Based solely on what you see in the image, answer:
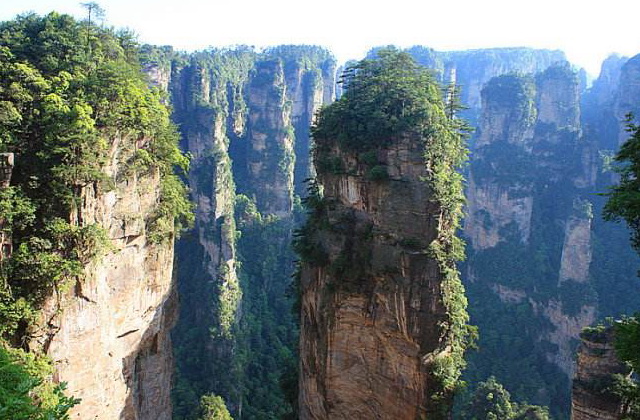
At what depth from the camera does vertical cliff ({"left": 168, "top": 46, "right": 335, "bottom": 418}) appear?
37750 mm

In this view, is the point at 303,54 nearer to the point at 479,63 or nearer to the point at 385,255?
the point at 479,63

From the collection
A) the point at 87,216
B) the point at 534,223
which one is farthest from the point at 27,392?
the point at 534,223

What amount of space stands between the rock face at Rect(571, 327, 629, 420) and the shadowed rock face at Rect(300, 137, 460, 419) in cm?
411

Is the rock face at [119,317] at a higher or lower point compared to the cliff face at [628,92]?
lower

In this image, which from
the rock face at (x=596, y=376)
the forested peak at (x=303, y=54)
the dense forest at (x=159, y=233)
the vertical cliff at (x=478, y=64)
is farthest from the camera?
the vertical cliff at (x=478, y=64)

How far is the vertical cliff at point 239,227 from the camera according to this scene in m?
37.8

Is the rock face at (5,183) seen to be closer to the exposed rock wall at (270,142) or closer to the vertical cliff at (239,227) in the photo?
the vertical cliff at (239,227)

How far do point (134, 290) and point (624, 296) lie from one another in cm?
3804

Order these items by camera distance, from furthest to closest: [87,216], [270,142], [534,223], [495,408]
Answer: [270,142], [534,223], [495,408], [87,216]

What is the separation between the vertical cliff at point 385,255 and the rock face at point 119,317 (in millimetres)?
5815

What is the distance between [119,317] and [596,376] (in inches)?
595

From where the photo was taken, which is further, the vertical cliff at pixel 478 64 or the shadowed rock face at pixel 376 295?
the vertical cliff at pixel 478 64

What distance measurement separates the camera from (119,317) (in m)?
16.4

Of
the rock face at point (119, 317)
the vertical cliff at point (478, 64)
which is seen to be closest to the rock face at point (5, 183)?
the rock face at point (119, 317)
